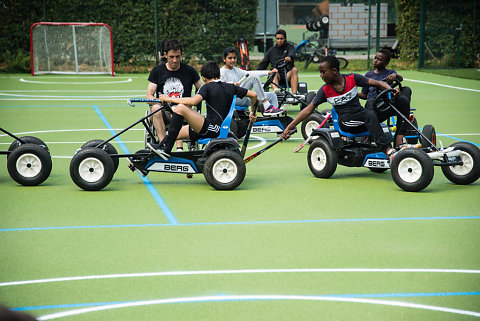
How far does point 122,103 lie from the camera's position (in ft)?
52.1

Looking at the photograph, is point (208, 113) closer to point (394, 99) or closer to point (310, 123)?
point (394, 99)

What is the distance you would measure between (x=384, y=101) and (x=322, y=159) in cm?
99

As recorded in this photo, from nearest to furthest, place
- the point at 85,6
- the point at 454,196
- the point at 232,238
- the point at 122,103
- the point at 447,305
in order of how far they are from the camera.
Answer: the point at 447,305, the point at 232,238, the point at 454,196, the point at 122,103, the point at 85,6

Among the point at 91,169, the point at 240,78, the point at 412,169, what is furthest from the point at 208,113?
the point at 240,78

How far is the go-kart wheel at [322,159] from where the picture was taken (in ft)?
25.7

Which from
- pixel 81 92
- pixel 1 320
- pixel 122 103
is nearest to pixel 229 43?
pixel 81 92

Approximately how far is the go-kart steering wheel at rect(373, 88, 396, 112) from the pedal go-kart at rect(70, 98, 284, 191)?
179 cm

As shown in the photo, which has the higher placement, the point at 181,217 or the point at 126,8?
the point at 126,8

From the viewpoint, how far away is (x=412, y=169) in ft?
23.8

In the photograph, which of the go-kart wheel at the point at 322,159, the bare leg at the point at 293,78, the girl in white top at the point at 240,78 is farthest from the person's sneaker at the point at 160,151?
the bare leg at the point at 293,78

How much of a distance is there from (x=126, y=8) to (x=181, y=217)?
1808cm

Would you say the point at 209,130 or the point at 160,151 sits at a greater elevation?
the point at 209,130

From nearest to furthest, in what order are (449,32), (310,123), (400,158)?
(400,158)
(310,123)
(449,32)

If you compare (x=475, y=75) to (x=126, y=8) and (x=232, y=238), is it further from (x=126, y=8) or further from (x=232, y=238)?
(x=232, y=238)
